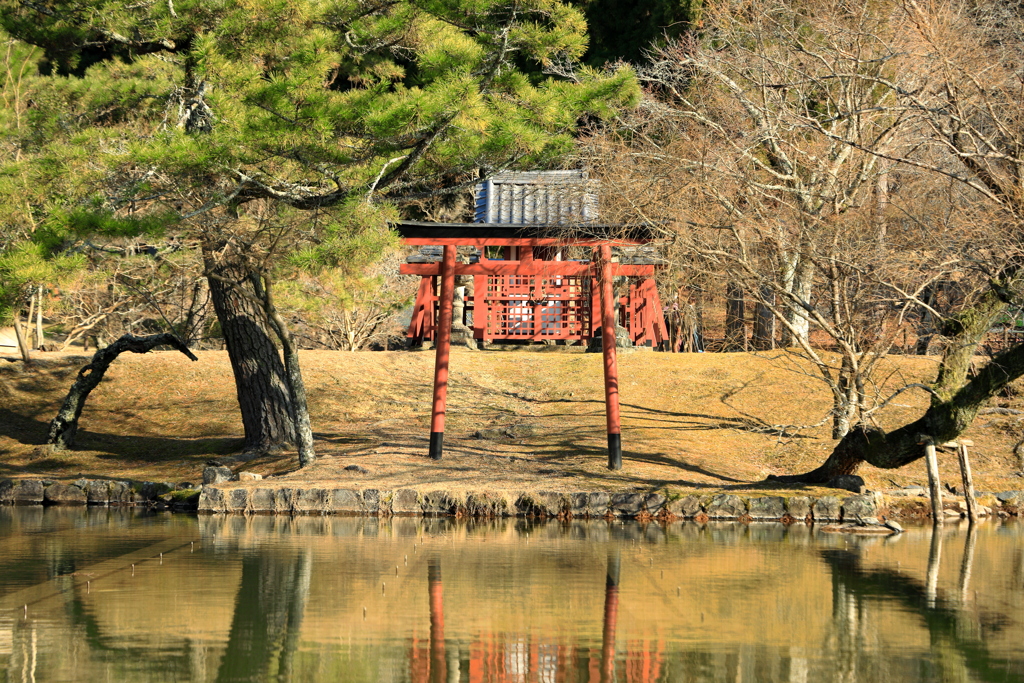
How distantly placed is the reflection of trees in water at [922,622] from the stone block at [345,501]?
19.2 ft

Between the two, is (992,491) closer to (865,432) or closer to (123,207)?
(865,432)

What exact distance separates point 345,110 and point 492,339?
11647 millimetres

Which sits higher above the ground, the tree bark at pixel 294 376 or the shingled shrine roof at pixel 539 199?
the shingled shrine roof at pixel 539 199

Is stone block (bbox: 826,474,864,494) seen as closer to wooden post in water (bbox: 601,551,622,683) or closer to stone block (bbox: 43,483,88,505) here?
Answer: wooden post in water (bbox: 601,551,622,683)

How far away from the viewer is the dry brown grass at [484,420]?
1598 centimetres

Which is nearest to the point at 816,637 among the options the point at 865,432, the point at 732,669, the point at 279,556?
the point at 732,669

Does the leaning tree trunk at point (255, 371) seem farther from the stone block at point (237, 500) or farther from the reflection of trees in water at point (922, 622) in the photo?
the reflection of trees in water at point (922, 622)

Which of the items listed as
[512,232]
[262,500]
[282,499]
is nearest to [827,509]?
→ [512,232]

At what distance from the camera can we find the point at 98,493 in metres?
14.8

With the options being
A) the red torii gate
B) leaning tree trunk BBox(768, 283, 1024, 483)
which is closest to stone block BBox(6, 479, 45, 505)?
the red torii gate

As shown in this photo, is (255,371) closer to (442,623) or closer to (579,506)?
(579,506)

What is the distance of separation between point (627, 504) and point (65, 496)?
305 inches

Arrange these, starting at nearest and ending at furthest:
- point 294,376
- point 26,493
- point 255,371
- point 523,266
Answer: point 26,493
point 294,376
point 255,371
point 523,266

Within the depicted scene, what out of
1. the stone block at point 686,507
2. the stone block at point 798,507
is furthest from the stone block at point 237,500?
the stone block at point 798,507
